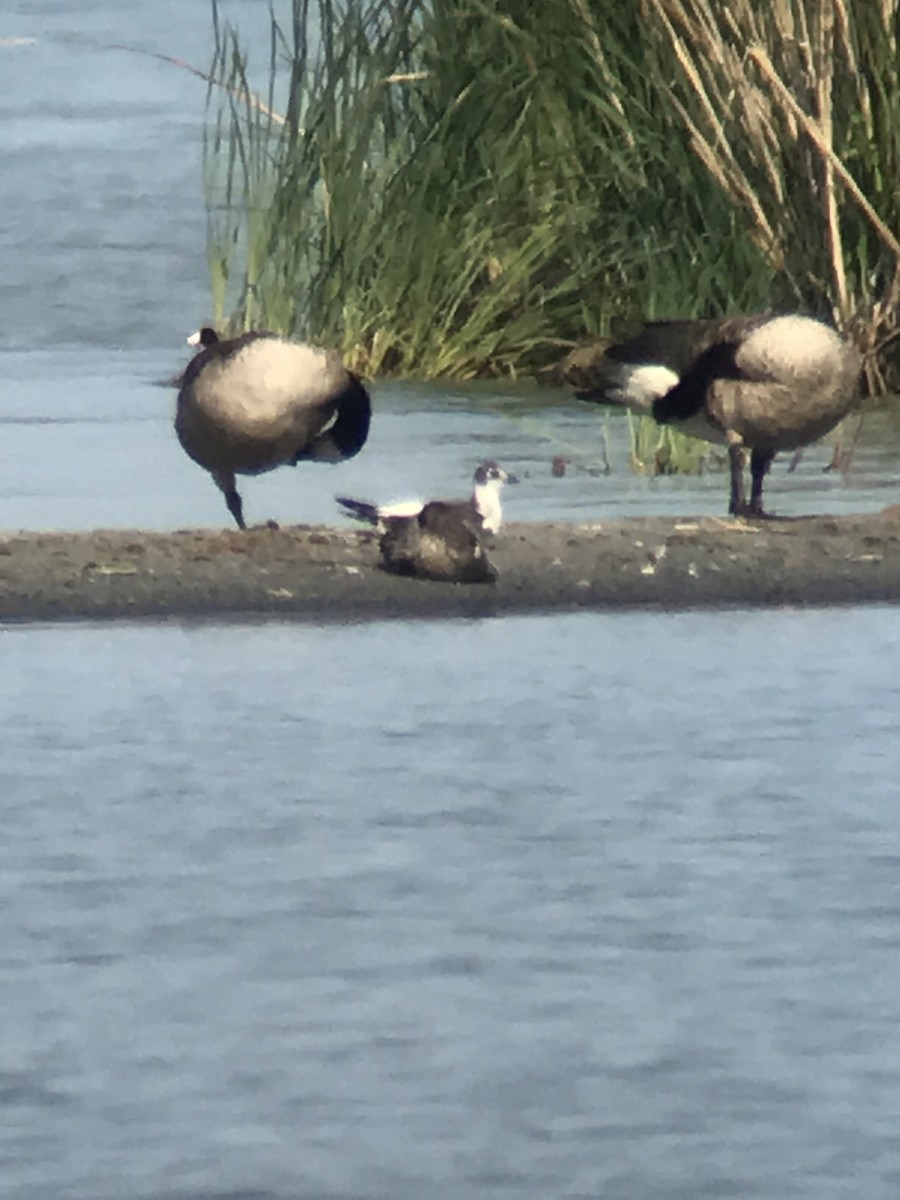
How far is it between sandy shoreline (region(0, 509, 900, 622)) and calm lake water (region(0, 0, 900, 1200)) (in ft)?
0.58

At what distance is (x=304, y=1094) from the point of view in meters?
4.46

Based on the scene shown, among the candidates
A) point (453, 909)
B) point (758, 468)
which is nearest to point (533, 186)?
point (758, 468)

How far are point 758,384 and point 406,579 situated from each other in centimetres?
135

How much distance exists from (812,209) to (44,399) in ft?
13.3

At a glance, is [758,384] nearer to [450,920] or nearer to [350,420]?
[350,420]

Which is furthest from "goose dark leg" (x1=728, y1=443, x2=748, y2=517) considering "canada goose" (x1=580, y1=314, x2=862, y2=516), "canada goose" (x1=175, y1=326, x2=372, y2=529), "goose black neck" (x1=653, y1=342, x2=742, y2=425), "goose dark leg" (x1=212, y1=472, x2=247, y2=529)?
"goose dark leg" (x1=212, y1=472, x2=247, y2=529)

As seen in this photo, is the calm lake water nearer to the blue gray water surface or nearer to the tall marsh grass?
the blue gray water surface

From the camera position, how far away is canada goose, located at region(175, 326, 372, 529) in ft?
30.5

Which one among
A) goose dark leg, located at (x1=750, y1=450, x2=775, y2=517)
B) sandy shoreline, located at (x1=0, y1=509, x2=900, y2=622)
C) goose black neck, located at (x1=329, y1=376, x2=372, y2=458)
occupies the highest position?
goose black neck, located at (x1=329, y1=376, x2=372, y2=458)

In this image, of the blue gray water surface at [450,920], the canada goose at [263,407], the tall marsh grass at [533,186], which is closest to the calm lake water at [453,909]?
the blue gray water surface at [450,920]

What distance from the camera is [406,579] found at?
28.7 ft

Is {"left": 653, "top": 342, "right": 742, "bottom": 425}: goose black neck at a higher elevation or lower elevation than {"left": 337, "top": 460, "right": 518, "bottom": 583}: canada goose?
higher

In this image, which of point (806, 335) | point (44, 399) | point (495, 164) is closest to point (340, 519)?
point (806, 335)

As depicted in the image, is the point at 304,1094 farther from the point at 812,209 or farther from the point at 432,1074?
the point at 812,209
